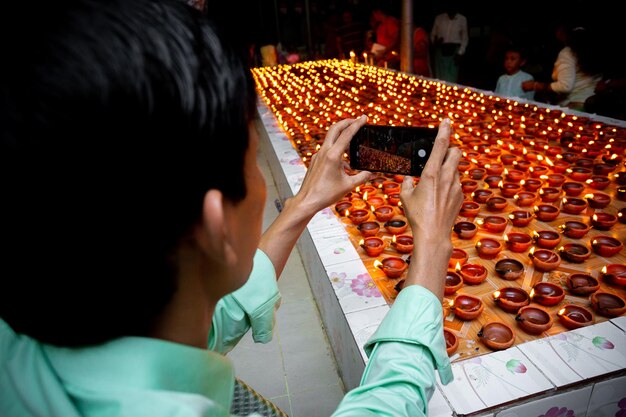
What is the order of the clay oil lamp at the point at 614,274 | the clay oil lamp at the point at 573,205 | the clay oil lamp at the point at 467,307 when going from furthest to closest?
the clay oil lamp at the point at 573,205 < the clay oil lamp at the point at 614,274 < the clay oil lamp at the point at 467,307

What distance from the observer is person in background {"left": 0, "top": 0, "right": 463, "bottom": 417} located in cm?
45

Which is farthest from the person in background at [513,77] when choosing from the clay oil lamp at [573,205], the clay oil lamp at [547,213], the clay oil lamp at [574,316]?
the clay oil lamp at [574,316]

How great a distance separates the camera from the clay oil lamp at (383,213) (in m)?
2.90

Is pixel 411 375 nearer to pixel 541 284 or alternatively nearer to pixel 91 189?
pixel 91 189

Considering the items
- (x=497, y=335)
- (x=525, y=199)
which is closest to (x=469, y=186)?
(x=525, y=199)

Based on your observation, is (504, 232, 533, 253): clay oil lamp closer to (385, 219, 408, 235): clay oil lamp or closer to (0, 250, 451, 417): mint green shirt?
(385, 219, 408, 235): clay oil lamp

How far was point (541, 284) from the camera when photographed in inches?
80.0

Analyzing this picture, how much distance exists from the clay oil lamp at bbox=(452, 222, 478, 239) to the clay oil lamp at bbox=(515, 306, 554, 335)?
0.74 meters

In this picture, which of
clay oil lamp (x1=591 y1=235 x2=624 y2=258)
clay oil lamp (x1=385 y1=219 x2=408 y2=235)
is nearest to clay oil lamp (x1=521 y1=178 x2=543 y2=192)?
clay oil lamp (x1=591 y1=235 x2=624 y2=258)

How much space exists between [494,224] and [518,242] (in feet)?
0.72

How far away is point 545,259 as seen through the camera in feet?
7.33

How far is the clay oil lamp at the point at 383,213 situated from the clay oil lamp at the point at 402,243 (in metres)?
0.32

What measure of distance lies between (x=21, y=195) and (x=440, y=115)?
535 centimetres

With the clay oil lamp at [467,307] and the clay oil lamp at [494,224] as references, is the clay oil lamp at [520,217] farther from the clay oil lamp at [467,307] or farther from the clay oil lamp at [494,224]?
the clay oil lamp at [467,307]
